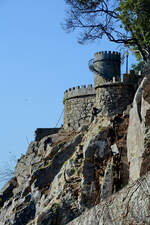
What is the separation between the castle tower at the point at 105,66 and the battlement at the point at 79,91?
3.93ft

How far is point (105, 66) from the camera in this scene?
3312 cm

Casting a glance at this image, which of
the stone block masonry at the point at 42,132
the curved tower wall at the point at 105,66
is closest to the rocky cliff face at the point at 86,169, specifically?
the stone block masonry at the point at 42,132

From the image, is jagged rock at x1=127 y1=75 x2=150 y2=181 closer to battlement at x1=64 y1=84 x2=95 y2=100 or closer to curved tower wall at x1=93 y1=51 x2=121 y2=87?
curved tower wall at x1=93 y1=51 x2=121 y2=87

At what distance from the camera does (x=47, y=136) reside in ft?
110

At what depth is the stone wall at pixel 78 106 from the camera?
33.2m

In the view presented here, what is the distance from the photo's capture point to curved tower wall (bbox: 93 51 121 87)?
32.7 m

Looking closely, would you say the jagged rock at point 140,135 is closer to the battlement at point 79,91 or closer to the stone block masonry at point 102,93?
the stone block masonry at point 102,93

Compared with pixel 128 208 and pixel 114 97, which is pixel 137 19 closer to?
pixel 114 97

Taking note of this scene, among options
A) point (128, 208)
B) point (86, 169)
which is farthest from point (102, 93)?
point (128, 208)

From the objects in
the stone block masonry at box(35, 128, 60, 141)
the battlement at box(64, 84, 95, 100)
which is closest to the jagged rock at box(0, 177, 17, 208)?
the stone block masonry at box(35, 128, 60, 141)

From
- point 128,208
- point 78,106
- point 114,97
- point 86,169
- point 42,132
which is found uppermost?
point 78,106

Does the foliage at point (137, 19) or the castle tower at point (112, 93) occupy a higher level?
the foliage at point (137, 19)

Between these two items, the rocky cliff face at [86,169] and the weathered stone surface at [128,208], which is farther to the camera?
the rocky cliff face at [86,169]

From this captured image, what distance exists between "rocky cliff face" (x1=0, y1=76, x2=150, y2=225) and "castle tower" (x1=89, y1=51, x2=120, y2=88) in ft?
15.0
